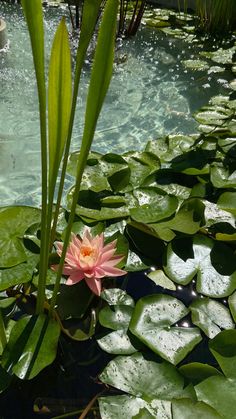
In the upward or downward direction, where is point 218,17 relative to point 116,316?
upward

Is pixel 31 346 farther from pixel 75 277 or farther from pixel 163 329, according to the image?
pixel 163 329

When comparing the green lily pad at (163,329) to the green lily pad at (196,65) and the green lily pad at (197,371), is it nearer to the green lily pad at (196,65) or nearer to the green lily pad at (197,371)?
the green lily pad at (197,371)

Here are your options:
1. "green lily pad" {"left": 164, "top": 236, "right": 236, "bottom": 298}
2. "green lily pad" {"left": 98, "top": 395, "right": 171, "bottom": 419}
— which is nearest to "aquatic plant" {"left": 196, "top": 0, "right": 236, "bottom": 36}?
"green lily pad" {"left": 164, "top": 236, "right": 236, "bottom": 298}

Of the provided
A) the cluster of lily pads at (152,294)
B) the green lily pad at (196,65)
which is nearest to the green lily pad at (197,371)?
the cluster of lily pads at (152,294)

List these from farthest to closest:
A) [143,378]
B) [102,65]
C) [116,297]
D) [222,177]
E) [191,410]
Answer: [222,177], [116,297], [143,378], [191,410], [102,65]

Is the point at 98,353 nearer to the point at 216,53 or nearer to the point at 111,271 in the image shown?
the point at 111,271

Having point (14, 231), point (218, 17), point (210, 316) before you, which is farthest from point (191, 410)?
point (218, 17)

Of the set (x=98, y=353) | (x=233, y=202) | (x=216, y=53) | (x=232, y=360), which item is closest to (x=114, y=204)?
(x=233, y=202)
